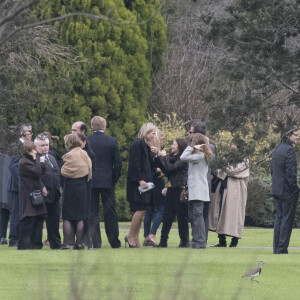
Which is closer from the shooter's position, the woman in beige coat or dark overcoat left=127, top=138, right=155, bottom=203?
dark overcoat left=127, top=138, right=155, bottom=203

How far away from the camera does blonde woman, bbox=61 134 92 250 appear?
14956mm

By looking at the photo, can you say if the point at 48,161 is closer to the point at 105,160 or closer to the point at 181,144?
the point at 105,160

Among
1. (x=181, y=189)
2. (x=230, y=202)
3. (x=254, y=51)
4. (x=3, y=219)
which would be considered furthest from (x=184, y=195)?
(x=3, y=219)

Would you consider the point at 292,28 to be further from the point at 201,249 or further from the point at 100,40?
the point at 100,40

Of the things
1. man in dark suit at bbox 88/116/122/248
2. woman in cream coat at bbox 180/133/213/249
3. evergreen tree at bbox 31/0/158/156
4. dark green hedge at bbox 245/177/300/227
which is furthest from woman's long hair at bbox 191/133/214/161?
evergreen tree at bbox 31/0/158/156

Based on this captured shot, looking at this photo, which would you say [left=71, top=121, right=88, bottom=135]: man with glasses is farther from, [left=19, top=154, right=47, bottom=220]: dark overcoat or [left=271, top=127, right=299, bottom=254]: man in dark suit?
[left=271, top=127, right=299, bottom=254]: man in dark suit

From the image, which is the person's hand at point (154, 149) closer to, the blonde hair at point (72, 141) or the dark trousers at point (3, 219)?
the blonde hair at point (72, 141)

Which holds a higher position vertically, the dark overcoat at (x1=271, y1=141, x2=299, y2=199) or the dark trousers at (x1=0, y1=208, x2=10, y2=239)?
the dark overcoat at (x1=271, y1=141, x2=299, y2=199)

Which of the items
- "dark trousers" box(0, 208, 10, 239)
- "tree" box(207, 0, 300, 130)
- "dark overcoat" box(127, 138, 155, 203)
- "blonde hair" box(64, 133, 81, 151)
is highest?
"tree" box(207, 0, 300, 130)

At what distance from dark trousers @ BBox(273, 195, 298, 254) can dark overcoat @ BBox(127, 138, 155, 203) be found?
2178 mm

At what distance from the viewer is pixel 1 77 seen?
24.7m

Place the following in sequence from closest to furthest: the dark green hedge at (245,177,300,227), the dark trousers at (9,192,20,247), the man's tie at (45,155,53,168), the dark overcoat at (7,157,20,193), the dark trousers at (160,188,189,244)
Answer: the man's tie at (45,155,53,168) < the dark trousers at (160,188,189,244) < the dark overcoat at (7,157,20,193) < the dark trousers at (9,192,20,247) < the dark green hedge at (245,177,300,227)

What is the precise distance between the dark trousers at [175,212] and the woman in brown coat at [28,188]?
2.11m

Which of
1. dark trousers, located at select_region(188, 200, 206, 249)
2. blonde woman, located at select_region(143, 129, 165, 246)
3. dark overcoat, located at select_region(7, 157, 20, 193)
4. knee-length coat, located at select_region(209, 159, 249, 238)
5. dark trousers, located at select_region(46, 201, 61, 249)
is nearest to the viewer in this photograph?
dark trousers, located at select_region(188, 200, 206, 249)
